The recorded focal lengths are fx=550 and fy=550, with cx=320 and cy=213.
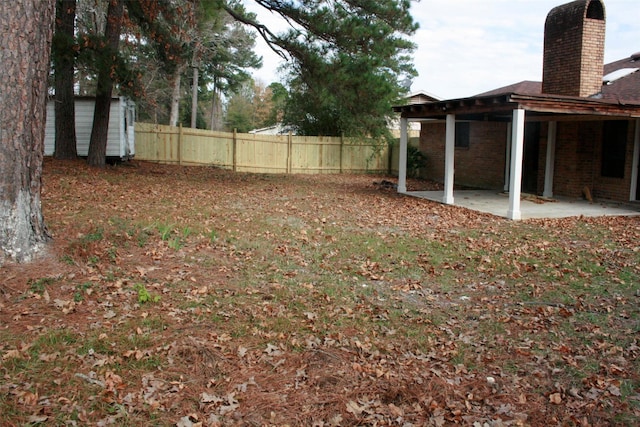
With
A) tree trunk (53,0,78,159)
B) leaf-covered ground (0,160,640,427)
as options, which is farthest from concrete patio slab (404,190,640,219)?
tree trunk (53,0,78,159)

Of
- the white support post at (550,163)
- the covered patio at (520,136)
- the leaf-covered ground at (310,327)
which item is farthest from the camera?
the white support post at (550,163)

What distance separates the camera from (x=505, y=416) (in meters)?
3.62

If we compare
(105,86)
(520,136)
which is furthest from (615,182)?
(105,86)

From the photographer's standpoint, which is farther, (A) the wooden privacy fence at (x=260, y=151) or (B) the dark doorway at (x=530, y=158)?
(A) the wooden privacy fence at (x=260, y=151)

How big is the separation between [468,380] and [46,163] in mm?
13430

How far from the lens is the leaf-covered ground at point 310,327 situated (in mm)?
3607

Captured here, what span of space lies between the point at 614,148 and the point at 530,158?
9.95 feet

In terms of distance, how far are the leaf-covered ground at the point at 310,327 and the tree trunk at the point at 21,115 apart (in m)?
0.42

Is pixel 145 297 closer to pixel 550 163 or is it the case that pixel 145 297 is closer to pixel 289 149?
pixel 550 163

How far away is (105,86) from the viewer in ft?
45.1

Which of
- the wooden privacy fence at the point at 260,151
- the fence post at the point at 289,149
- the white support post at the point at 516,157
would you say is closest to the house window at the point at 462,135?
the wooden privacy fence at the point at 260,151

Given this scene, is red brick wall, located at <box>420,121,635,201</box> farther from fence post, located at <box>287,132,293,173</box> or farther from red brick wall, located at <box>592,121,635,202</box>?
fence post, located at <box>287,132,293,173</box>

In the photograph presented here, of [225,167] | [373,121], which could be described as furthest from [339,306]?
[225,167]

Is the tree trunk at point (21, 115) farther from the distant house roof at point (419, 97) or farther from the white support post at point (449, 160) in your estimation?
the distant house roof at point (419, 97)
